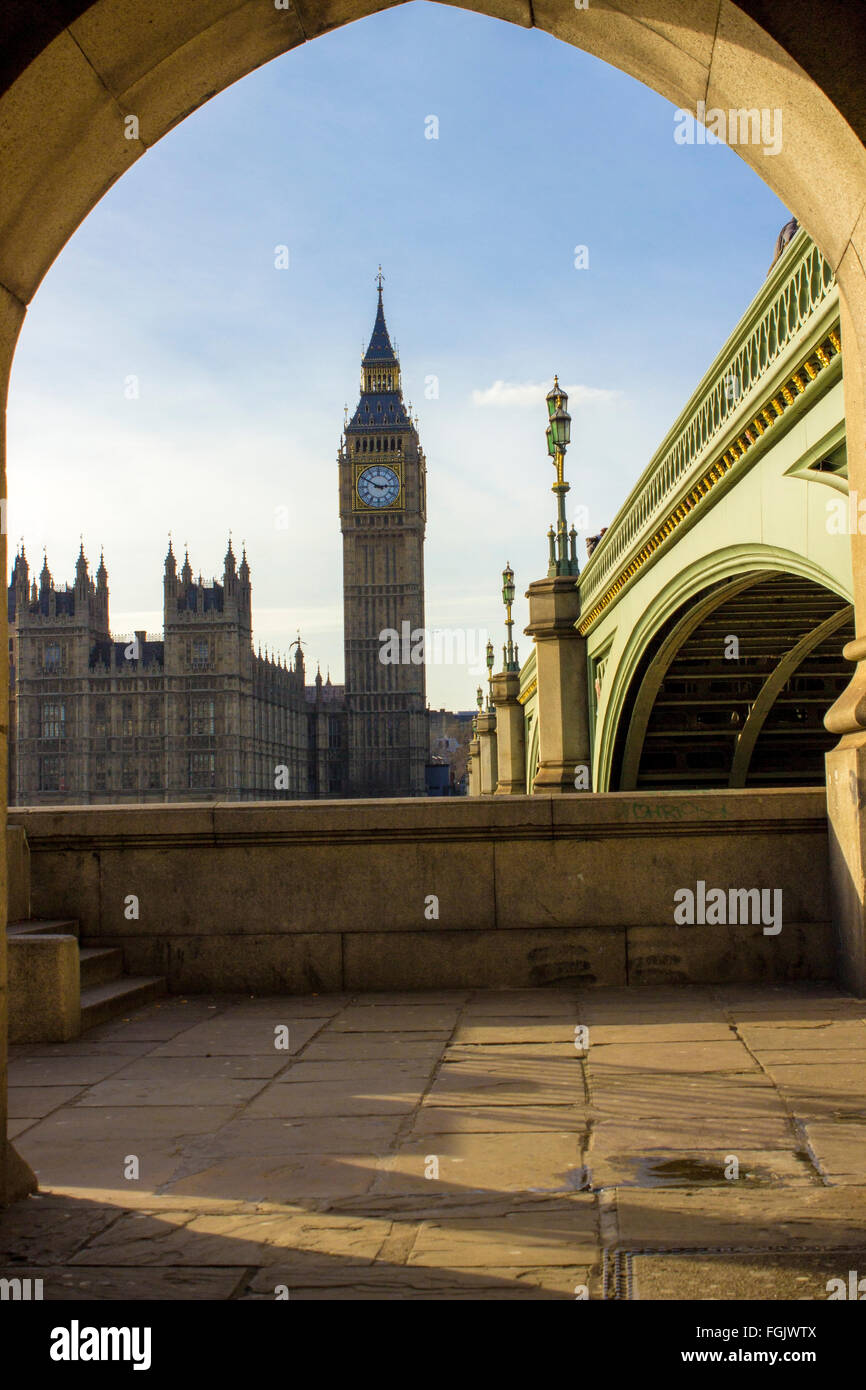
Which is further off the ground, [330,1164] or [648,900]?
[648,900]

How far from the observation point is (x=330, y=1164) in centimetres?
361

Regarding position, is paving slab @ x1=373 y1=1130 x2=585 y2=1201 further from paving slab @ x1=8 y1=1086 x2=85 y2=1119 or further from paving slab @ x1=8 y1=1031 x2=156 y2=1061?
paving slab @ x1=8 y1=1031 x2=156 y2=1061

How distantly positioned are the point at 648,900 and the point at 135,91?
4.72 m

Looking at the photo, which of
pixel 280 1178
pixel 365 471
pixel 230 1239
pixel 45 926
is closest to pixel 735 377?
pixel 45 926

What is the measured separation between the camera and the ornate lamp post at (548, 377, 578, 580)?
20625 millimetres

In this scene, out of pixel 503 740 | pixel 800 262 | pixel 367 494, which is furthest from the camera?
pixel 367 494

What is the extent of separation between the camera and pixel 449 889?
22.7ft

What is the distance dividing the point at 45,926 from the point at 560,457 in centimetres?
1623

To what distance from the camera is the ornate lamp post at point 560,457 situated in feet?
67.7

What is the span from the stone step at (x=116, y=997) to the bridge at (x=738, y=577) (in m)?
6.13

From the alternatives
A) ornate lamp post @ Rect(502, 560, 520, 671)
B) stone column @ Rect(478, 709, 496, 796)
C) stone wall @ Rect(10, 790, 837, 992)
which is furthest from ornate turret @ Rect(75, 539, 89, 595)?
stone wall @ Rect(10, 790, 837, 992)

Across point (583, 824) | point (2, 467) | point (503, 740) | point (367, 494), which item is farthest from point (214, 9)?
point (367, 494)

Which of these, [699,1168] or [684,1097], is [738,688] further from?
[699,1168]
